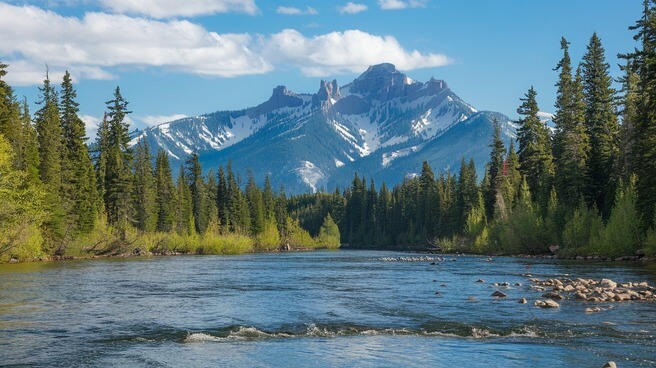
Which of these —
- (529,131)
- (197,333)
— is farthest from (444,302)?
(529,131)

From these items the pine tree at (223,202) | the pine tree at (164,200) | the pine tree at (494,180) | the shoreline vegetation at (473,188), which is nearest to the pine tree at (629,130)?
the shoreline vegetation at (473,188)

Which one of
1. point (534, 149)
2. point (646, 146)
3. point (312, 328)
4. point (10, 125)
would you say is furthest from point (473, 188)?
point (312, 328)

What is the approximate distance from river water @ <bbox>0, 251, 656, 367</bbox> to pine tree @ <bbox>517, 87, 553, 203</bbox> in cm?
5864

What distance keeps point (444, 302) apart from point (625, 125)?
54312 millimetres

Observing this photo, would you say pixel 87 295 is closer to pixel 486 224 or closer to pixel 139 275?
pixel 139 275

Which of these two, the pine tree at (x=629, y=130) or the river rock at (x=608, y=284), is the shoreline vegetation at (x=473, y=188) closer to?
the pine tree at (x=629, y=130)

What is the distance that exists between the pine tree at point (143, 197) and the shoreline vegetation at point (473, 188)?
0.24 metres

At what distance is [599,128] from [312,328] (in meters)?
72.7

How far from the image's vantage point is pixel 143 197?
112 m

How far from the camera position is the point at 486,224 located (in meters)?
108

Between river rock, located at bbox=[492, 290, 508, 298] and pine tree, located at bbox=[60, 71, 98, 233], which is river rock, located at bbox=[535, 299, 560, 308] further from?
pine tree, located at bbox=[60, 71, 98, 233]

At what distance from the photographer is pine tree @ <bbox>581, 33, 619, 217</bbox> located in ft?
262

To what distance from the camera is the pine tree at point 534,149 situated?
327 ft

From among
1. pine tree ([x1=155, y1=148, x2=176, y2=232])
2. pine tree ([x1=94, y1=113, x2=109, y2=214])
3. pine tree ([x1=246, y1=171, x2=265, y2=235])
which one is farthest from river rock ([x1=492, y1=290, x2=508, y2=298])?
pine tree ([x1=246, y1=171, x2=265, y2=235])
